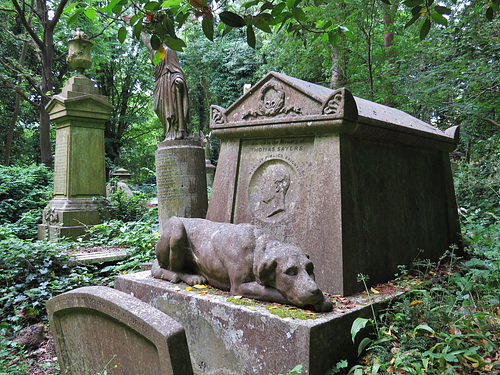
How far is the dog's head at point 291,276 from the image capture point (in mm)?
2528

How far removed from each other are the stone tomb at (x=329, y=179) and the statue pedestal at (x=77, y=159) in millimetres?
4841

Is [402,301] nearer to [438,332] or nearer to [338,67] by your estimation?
[438,332]

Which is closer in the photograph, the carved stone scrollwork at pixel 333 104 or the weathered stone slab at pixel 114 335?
the weathered stone slab at pixel 114 335

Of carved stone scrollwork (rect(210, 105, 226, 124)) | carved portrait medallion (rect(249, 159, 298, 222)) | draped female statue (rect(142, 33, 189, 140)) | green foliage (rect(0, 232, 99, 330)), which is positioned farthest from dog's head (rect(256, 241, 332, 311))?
draped female statue (rect(142, 33, 189, 140))

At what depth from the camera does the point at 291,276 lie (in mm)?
2596

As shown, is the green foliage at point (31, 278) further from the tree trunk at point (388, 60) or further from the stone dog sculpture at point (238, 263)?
the tree trunk at point (388, 60)

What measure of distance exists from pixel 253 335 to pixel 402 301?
1343 mm

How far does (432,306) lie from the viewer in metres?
2.86

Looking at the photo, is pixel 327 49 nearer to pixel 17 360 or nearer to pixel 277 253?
pixel 277 253

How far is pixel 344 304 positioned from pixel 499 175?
17.1ft

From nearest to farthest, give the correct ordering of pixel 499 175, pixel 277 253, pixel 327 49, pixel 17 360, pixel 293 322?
pixel 293 322 < pixel 277 253 < pixel 17 360 < pixel 499 175 < pixel 327 49

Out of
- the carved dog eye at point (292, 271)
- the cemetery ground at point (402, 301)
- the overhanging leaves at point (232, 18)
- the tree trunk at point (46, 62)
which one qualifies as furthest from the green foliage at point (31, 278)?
the tree trunk at point (46, 62)

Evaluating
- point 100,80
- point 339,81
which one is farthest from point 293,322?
point 100,80

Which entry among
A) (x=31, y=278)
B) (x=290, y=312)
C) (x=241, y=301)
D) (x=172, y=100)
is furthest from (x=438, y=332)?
(x=172, y=100)
